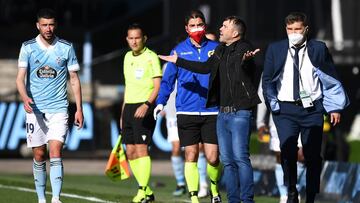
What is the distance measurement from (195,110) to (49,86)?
1.81 meters

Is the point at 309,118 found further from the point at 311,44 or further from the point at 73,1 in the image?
the point at 73,1

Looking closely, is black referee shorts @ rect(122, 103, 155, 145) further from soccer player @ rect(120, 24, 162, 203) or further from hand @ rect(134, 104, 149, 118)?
hand @ rect(134, 104, 149, 118)

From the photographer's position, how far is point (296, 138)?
12828 mm

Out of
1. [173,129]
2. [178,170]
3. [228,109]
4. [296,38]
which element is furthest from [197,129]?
[173,129]

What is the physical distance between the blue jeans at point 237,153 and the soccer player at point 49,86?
1.66 meters

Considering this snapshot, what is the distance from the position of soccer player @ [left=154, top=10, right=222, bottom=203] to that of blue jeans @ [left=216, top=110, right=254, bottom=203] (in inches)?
49.0

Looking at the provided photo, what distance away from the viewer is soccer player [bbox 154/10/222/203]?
13945mm

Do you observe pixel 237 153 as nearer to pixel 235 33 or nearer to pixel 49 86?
pixel 235 33

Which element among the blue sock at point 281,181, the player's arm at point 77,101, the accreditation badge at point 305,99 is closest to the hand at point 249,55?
the accreditation badge at point 305,99

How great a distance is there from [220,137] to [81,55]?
18.0 metres

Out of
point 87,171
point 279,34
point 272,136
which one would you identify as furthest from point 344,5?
point 272,136

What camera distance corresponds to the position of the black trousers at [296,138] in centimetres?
1272

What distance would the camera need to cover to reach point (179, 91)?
14133mm

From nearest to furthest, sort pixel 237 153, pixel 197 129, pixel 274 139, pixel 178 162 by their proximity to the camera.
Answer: pixel 237 153 < pixel 197 129 < pixel 274 139 < pixel 178 162
